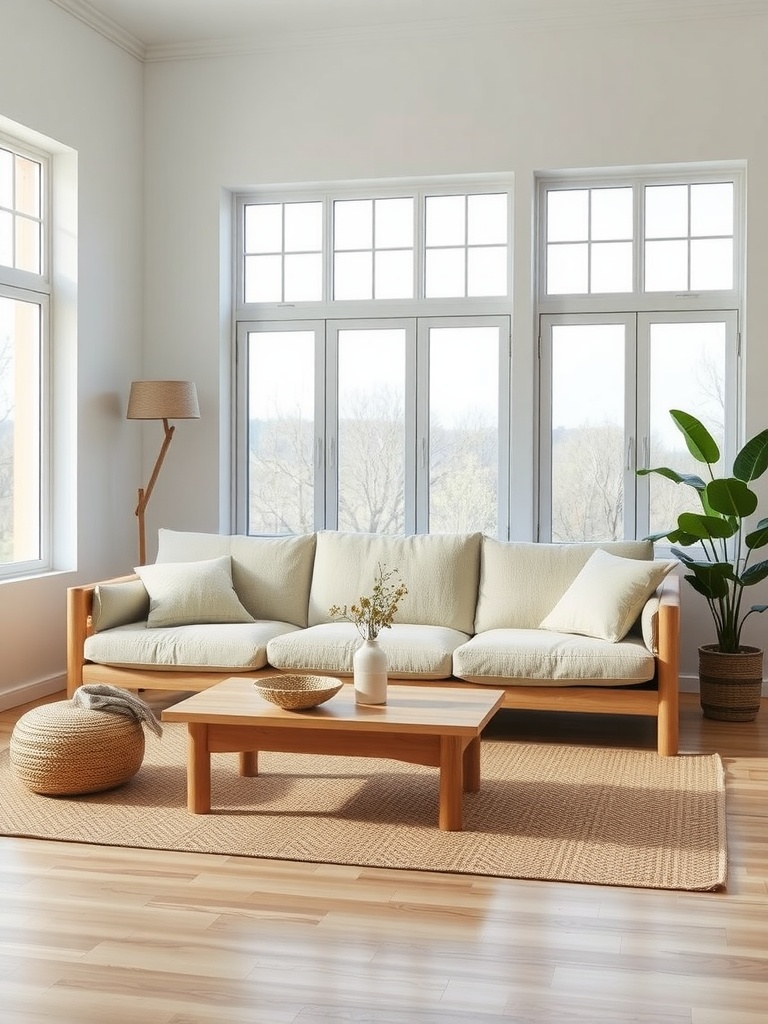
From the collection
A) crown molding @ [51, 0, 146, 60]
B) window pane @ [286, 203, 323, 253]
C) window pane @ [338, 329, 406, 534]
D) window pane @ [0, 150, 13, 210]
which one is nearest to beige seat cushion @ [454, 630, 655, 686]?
window pane @ [338, 329, 406, 534]

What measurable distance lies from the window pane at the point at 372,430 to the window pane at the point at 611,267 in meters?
1.15

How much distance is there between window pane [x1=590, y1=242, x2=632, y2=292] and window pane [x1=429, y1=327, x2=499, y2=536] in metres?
0.65

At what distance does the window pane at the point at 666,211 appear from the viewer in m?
6.30

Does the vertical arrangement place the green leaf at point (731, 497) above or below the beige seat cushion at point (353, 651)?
above

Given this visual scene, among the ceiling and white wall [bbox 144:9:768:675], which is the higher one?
the ceiling

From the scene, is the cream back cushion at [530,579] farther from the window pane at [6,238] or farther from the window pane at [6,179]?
the window pane at [6,179]

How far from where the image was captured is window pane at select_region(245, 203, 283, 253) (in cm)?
687

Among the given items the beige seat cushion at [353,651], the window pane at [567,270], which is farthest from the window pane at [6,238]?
the window pane at [567,270]

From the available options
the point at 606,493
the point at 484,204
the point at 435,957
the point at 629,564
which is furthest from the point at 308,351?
the point at 435,957

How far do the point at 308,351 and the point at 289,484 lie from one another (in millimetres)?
804

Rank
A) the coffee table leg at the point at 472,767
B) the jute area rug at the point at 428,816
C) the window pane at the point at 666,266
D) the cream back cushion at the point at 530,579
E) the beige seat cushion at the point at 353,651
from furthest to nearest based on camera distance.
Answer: the window pane at the point at 666,266
the cream back cushion at the point at 530,579
the beige seat cushion at the point at 353,651
the coffee table leg at the point at 472,767
the jute area rug at the point at 428,816

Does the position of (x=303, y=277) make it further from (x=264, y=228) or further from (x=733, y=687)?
(x=733, y=687)

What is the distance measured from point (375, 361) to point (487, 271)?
83cm

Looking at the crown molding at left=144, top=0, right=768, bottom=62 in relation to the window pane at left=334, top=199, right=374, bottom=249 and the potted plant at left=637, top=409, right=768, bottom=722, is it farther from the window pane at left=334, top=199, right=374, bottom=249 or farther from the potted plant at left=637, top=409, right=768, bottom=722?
the potted plant at left=637, top=409, right=768, bottom=722
